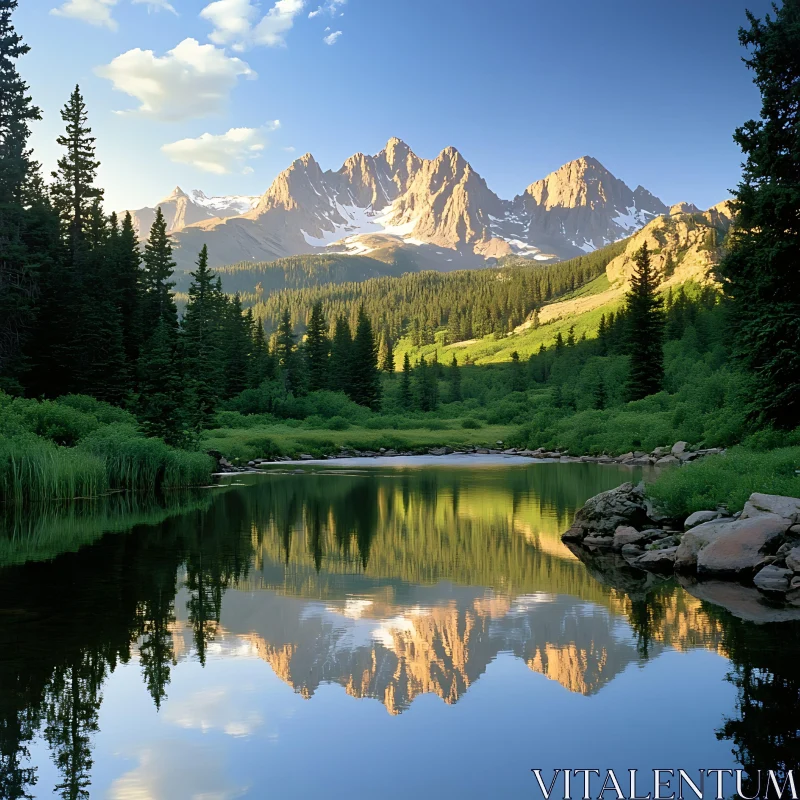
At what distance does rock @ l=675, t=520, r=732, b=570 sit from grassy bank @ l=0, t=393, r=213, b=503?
68.2ft

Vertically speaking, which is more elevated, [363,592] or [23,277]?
[23,277]

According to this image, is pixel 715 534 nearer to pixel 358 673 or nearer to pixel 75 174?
pixel 358 673

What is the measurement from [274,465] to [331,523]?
1044 inches

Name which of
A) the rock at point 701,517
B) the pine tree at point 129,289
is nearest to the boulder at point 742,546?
the rock at point 701,517

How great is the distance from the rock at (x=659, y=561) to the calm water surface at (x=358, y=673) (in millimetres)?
1140

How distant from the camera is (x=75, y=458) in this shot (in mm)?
28578

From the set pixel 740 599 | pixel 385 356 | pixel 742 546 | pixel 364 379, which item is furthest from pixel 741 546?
pixel 385 356

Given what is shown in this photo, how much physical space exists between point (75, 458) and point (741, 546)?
23.0 metres

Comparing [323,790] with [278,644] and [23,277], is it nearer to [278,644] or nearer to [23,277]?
[278,644]

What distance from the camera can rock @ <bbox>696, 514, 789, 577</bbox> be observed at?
15234 mm

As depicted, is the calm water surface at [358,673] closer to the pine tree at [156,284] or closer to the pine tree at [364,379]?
the pine tree at [156,284]

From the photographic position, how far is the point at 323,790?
6.79 meters

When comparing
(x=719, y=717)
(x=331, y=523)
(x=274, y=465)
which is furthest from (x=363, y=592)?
(x=274, y=465)

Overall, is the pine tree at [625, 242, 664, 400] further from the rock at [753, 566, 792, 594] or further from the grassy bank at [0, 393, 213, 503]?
the rock at [753, 566, 792, 594]
